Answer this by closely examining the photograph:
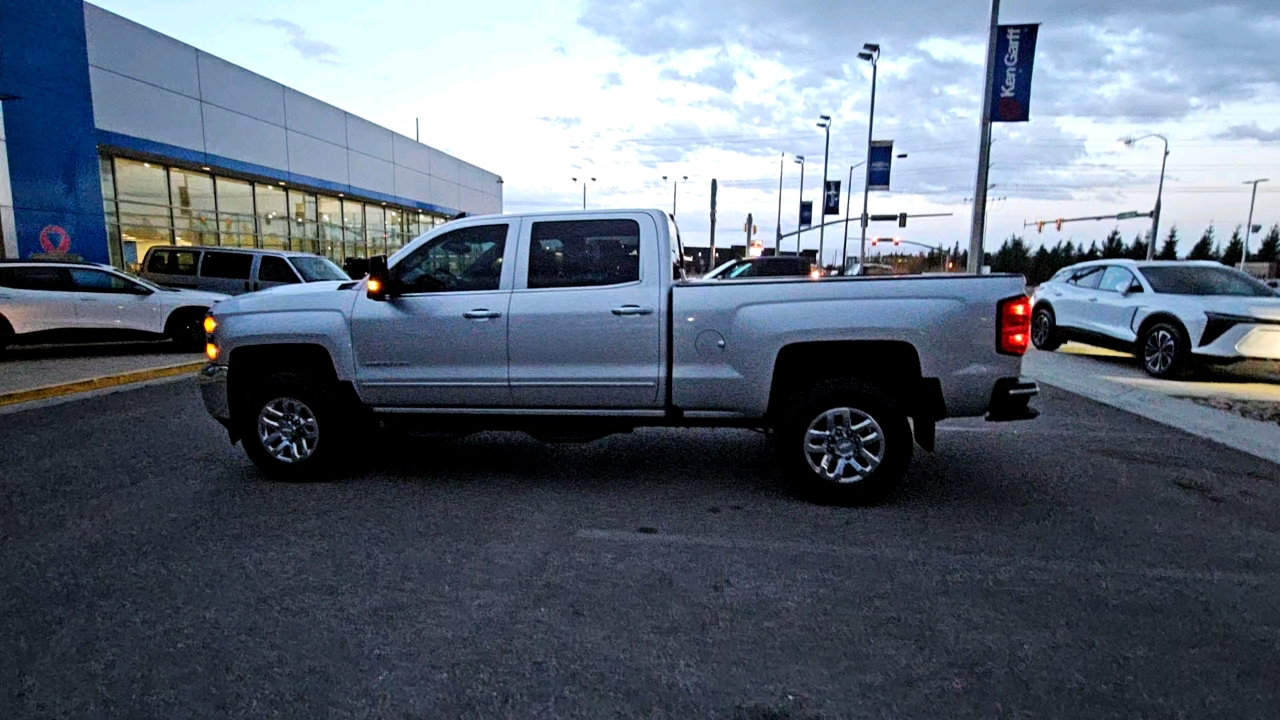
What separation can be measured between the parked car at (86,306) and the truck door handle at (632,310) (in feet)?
26.7

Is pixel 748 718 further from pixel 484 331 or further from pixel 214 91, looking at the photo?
pixel 214 91

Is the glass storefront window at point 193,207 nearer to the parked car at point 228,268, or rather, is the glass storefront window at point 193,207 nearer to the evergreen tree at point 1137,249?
the parked car at point 228,268

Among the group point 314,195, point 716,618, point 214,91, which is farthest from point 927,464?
point 314,195

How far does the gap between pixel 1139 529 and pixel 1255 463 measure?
247 cm

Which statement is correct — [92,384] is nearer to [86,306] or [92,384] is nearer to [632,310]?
[86,306]

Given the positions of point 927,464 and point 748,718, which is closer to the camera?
point 748,718

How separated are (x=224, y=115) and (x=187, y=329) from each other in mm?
11320

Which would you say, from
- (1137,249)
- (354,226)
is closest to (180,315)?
(354,226)

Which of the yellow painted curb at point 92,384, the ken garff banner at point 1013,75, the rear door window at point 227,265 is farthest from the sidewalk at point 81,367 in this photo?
the ken garff banner at point 1013,75

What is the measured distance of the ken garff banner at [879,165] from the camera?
2992 centimetres

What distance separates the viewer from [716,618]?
3145 mm

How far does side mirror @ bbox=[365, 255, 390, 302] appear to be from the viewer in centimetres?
476

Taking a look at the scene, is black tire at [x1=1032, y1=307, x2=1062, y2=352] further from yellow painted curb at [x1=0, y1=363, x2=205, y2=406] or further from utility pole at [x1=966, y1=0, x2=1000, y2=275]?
yellow painted curb at [x1=0, y1=363, x2=205, y2=406]

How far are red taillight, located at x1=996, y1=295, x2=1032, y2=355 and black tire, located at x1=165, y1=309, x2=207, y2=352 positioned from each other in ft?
40.5
